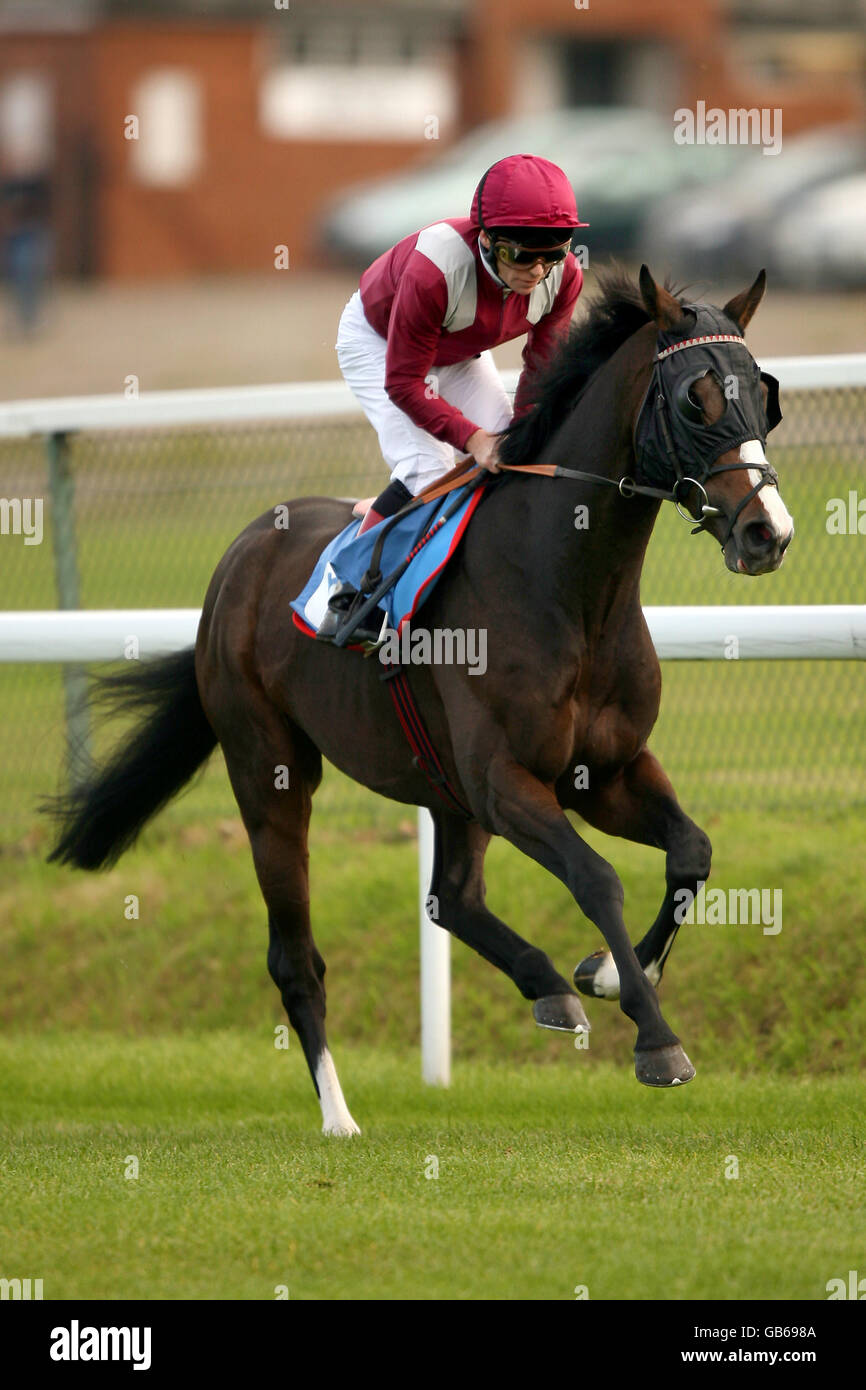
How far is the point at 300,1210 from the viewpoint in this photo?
401cm

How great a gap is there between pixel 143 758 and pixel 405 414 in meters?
1.59

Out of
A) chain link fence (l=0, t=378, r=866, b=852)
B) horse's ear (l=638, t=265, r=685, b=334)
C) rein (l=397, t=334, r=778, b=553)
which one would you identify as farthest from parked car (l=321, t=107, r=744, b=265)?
horse's ear (l=638, t=265, r=685, b=334)

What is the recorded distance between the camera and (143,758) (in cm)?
578

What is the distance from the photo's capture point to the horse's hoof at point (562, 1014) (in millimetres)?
4324

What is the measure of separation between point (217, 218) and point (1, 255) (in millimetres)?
3227

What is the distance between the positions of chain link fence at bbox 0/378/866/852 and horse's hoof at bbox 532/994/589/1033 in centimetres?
150

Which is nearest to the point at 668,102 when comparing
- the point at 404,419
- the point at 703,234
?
the point at 703,234

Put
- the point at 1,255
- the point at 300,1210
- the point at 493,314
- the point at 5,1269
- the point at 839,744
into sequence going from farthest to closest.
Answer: the point at 1,255 < the point at 839,744 < the point at 493,314 < the point at 300,1210 < the point at 5,1269

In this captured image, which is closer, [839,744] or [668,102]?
[839,744]

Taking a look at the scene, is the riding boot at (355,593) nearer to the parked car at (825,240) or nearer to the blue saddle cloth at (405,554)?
the blue saddle cloth at (405,554)

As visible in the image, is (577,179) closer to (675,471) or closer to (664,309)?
(664,309)

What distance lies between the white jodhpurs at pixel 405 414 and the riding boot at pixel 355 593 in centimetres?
3

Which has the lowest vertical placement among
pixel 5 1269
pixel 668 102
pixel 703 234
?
pixel 5 1269

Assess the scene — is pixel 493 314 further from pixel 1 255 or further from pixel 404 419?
pixel 1 255
